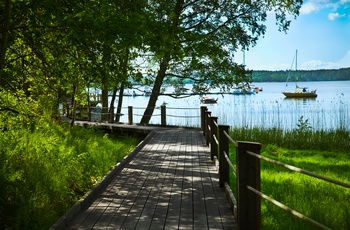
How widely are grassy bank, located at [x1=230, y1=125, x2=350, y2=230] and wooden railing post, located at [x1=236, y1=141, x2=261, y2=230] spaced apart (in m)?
1.12

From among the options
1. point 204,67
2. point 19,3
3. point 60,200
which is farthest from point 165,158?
point 204,67

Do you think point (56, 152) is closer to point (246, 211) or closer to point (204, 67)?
point (246, 211)

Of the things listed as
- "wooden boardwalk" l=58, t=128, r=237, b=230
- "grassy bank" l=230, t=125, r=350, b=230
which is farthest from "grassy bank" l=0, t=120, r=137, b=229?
"grassy bank" l=230, t=125, r=350, b=230

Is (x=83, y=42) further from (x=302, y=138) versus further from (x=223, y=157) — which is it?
(x=302, y=138)

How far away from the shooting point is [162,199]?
642 centimetres

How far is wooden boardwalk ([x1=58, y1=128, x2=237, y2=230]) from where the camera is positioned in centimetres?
521

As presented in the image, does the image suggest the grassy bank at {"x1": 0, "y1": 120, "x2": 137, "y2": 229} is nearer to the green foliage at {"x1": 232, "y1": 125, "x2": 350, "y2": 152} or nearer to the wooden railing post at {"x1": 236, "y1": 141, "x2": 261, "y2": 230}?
the wooden railing post at {"x1": 236, "y1": 141, "x2": 261, "y2": 230}

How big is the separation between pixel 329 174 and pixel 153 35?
5.42 metres

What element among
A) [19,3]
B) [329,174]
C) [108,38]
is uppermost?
[19,3]

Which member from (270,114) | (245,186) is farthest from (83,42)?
(270,114)

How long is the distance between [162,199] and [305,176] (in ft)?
14.2

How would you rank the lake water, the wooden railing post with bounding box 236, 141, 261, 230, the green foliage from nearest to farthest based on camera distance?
the wooden railing post with bounding box 236, 141, 261, 230, the green foliage, the lake water

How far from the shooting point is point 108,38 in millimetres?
6852

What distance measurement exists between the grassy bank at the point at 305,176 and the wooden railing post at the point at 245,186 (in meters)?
1.12
